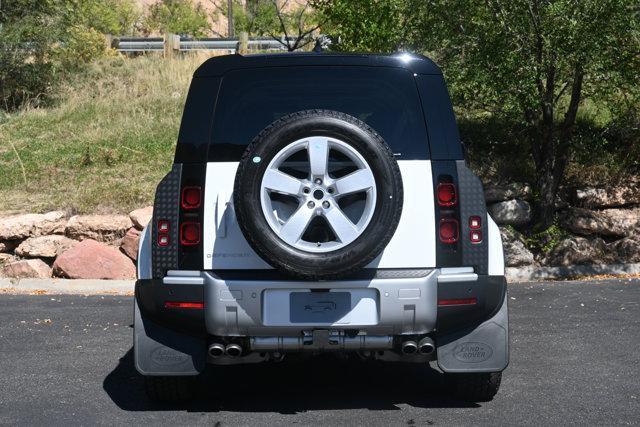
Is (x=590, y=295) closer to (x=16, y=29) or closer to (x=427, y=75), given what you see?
(x=427, y=75)

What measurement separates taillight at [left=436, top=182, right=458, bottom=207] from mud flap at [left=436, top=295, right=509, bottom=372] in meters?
0.70

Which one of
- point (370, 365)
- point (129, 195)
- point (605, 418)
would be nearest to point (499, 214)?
point (129, 195)

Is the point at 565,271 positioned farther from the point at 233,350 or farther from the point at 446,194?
the point at 233,350

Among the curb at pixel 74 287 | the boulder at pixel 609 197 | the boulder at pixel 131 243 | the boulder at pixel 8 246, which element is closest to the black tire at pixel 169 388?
the curb at pixel 74 287

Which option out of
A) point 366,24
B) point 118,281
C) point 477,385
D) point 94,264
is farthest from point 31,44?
point 477,385

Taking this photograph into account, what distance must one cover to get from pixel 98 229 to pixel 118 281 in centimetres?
100

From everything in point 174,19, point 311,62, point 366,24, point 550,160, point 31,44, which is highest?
point 174,19

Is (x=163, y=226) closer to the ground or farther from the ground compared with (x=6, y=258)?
farther from the ground

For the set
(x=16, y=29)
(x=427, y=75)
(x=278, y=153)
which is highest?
A: (x=16, y=29)

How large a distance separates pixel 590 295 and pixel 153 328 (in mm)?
5520

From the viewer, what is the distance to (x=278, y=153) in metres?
5.04

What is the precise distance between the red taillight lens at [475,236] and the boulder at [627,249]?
23.3 feet

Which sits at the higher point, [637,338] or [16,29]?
[16,29]

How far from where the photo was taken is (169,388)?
577 cm
